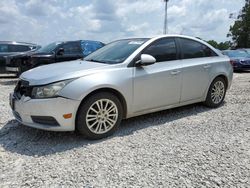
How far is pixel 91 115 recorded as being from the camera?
13.6 ft

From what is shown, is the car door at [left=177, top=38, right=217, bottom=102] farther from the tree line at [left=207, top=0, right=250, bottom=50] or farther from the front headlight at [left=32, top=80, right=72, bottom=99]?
the tree line at [left=207, top=0, right=250, bottom=50]

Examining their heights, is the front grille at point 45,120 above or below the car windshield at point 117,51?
below

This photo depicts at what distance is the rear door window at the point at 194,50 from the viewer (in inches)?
211

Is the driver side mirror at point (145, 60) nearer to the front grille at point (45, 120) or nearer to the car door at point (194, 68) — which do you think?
the car door at point (194, 68)

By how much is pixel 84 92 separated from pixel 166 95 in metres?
1.63

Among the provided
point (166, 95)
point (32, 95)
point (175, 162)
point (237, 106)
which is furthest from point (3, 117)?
point (237, 106)

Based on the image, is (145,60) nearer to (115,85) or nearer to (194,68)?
(115,85)

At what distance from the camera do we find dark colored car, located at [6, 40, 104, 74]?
987 centimetres

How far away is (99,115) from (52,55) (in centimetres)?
639

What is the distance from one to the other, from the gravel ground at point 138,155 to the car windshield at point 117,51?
3.78 ft

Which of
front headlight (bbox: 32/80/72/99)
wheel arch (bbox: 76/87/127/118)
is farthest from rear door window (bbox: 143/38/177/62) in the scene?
front headlight (bbox: 32/80/72/99)

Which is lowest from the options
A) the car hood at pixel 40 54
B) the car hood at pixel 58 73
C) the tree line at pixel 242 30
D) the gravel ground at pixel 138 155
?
the gravel ground at pixel 138 155

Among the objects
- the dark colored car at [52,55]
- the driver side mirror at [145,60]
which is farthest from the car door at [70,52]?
the driver side mirror at [145,60]

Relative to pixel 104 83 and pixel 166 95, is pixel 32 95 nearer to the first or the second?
pixel 104 83
